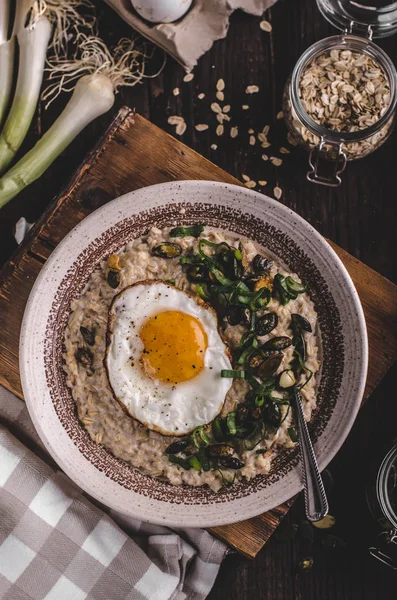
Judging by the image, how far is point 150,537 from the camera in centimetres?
357

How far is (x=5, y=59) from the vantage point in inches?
146

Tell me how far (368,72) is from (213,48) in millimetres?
919

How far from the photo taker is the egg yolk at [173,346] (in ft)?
10.0

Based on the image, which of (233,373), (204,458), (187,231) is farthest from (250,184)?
(204,458)

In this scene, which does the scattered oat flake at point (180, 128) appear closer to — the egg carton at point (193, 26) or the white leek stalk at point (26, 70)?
the egg carton at point (193, 26)

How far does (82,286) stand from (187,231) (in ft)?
2.01

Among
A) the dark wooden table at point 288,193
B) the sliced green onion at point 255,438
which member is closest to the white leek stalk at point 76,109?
the dark wooden table at point 288,193

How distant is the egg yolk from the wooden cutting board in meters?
0.83

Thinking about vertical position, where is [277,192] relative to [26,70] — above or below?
below

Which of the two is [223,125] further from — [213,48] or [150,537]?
[150,537]

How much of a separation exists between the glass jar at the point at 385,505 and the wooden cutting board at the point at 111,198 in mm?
444

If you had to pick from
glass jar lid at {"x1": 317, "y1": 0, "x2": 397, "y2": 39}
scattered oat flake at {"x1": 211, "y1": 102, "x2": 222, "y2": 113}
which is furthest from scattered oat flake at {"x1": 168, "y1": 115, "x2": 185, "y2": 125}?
glass jar lid at {"x1": 317, "y1": 0, "x2": 397, "y2": 39}

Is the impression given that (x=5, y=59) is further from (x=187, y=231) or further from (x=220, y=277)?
(x=220, y=277)

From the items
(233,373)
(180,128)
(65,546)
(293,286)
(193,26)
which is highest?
(193,26)
